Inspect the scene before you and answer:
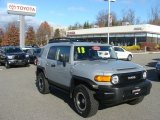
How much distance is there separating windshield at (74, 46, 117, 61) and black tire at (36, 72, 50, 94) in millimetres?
2343

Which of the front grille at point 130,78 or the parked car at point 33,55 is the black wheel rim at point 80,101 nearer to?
the front grille at point 130,78

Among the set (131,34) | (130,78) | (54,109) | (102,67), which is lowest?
(54,109)

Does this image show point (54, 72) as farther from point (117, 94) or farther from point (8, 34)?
point (8, 34)

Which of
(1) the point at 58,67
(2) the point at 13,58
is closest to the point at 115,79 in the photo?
(1) the point at 58,67

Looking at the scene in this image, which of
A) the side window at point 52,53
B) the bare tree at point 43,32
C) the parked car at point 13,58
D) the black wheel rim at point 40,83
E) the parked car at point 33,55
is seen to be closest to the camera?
the side window at point 52,53

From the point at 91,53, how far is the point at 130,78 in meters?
1.71

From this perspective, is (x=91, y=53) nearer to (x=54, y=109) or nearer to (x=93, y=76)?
(x=93, y=76)

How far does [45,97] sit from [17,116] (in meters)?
2.38

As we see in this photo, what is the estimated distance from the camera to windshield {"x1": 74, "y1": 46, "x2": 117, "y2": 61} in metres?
8.12

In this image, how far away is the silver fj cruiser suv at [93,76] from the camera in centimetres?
675

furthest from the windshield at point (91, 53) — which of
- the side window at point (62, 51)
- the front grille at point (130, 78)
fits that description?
the front grille at point (130, 78)

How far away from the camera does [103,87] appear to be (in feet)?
22.0

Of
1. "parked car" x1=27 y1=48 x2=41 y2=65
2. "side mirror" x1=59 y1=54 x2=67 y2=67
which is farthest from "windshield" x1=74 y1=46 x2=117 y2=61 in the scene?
"parked car" x1=27 y1=48 x2=41 y2=65

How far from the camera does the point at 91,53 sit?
8320 millimetres
